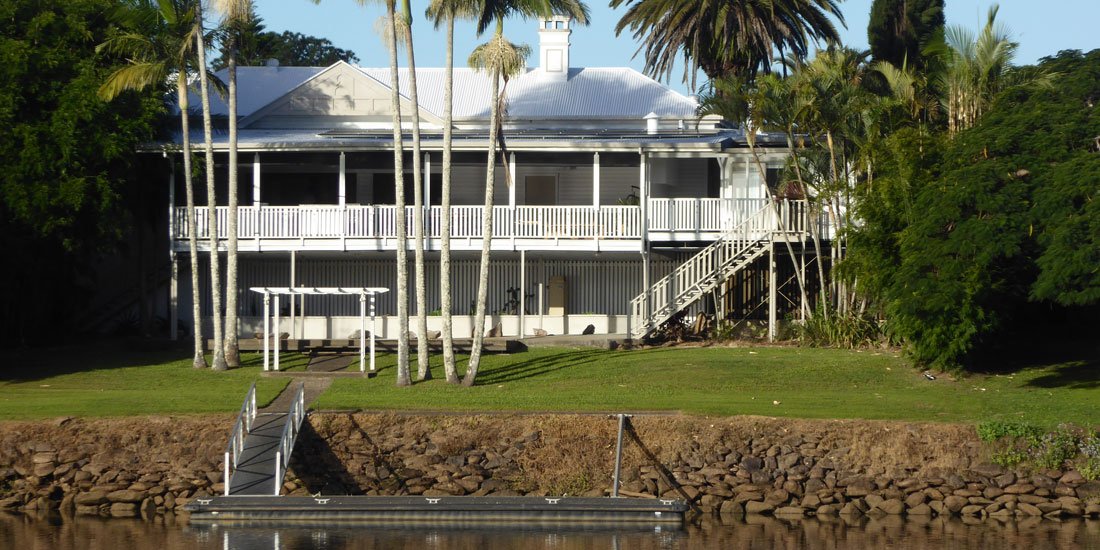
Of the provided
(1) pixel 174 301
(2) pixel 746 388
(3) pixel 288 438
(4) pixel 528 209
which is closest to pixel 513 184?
(4) pixel 528 209

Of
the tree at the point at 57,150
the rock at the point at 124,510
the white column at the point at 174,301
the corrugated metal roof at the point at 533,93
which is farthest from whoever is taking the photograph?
the corrugated metal roof at the point at 533,93

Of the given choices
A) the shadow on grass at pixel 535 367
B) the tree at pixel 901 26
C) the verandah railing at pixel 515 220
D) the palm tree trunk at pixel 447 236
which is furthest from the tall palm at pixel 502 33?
the tree at pixel 901 26

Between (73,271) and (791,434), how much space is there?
2070 centimetres

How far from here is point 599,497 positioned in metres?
21.0

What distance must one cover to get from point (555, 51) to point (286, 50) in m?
28.0

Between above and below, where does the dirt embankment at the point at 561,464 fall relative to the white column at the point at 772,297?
below

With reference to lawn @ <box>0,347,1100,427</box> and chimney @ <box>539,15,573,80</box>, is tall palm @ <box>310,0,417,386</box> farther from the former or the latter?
chimney @ <box>539,15,573,80</box>

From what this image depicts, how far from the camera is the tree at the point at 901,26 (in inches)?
1542

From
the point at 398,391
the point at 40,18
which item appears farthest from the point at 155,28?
the point at 398,391

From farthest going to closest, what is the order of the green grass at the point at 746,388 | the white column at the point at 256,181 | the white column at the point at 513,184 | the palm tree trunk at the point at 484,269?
the white column at the point at 256,181
the white column at the point at 513,184
the palm tree trunk at the point at 484,269
the green grass at the point at 746,388

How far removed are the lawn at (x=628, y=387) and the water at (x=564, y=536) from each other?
102 inches

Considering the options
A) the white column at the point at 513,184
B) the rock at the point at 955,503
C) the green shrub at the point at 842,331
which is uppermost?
the white column at the point at 513,184

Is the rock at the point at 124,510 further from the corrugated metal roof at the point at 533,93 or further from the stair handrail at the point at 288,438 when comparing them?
the corrugated metal roof at the point at 533,93

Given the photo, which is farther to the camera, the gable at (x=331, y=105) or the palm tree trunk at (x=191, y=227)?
the gable at (x=331, y=105)
